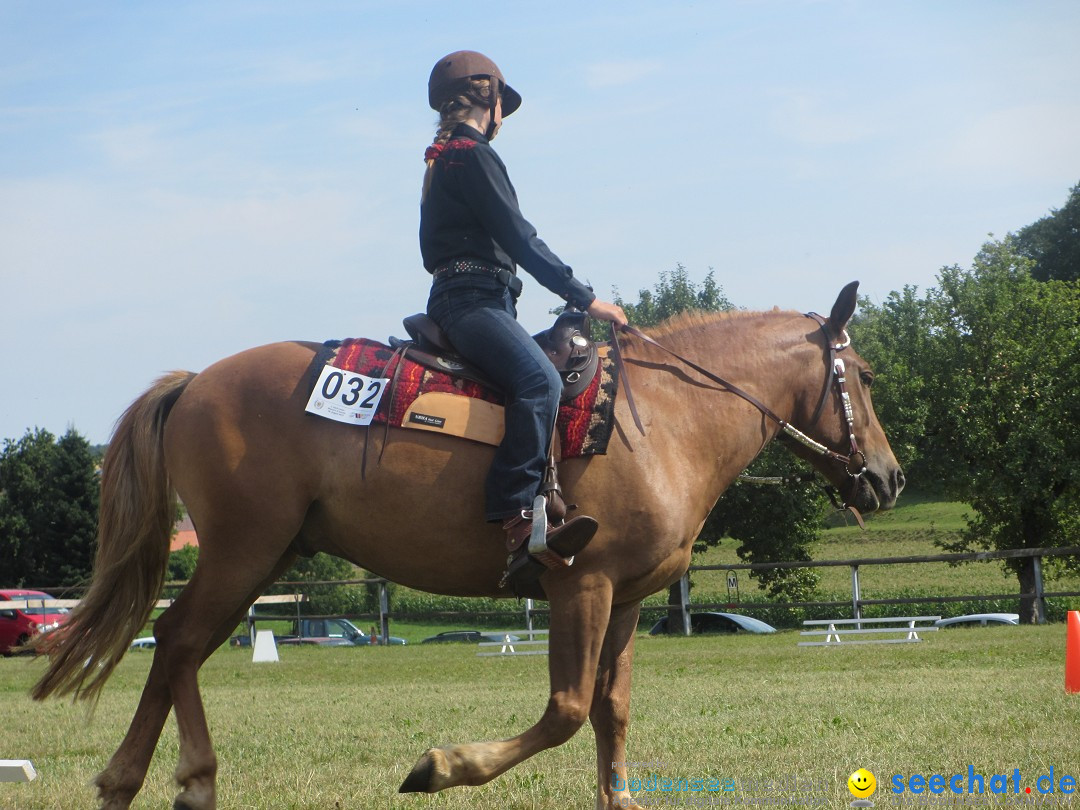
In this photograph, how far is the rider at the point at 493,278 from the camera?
15.8 ft

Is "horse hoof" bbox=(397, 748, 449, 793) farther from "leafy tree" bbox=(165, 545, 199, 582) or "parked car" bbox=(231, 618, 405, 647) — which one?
"leafy tree" bbox=(165, 545, 199, 582)

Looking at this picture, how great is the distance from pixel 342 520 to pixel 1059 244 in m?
68.5

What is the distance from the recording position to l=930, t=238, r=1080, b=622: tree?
3256 cm

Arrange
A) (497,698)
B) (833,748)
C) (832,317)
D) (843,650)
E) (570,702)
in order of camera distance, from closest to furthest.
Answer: (570,702)
(832,317)
(833,748)
(497,698)
(843,650)

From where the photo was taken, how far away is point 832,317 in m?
6.02

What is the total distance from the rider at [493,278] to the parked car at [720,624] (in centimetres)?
2733

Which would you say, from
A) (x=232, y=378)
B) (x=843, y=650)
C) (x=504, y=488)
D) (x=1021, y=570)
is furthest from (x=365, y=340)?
(x=1021, y=570)

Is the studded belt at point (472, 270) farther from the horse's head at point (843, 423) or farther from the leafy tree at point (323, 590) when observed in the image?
the leafy tree at point (323, 590)

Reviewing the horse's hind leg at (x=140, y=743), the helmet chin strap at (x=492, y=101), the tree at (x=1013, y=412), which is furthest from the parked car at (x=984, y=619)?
the horse's hind leg at (x=140, y=743)

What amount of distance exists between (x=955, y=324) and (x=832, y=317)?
34.8 m

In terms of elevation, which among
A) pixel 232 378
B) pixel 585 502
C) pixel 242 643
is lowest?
pixel 242 643

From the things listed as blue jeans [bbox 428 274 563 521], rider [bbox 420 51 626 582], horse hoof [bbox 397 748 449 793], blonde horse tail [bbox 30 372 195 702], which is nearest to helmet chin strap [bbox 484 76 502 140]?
rider [bbox 420 51 626 582]

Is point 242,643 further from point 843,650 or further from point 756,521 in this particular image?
point 843,650

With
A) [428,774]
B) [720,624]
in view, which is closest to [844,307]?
[428,774]
